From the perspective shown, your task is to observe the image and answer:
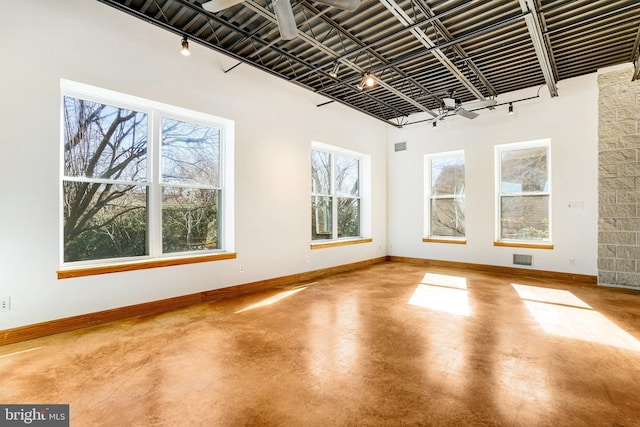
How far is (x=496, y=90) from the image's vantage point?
6102mm

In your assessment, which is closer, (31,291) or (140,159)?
(31,291)

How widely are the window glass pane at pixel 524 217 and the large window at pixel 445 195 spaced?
2.77 feet

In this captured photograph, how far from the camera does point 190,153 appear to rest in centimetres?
433

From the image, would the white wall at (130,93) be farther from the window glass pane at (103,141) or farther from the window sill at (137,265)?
the window glass pane at (103,141)

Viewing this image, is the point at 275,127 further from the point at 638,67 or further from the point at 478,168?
the point at 638,67

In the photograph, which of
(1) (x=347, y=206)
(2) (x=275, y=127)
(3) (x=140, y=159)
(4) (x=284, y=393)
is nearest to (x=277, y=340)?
(4) (x=284, y=393)

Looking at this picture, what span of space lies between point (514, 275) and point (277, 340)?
5.28 m

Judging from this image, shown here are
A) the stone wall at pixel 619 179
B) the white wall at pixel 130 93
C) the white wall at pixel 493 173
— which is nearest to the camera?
the white wall at pixel 130 93

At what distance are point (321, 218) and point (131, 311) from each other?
12.2 feet

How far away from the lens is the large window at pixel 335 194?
6246 millimetres

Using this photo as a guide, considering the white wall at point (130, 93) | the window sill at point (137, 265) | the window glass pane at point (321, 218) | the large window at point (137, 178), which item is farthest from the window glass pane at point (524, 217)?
the large window at point (137, 178)

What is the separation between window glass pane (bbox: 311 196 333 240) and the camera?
617cm

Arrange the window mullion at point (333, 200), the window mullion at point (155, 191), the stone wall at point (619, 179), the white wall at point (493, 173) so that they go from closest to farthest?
the window mullion at point (155, 191)
the stone wall at point (619, 179)
the white wall at point (493, 173)
the window mullion at point (333, 200)

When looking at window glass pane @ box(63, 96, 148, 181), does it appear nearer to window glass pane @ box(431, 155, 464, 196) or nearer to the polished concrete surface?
the polished concrete surface
